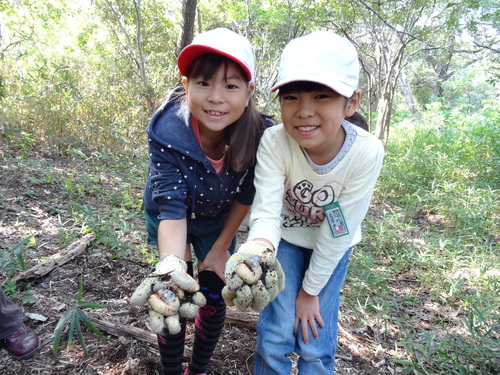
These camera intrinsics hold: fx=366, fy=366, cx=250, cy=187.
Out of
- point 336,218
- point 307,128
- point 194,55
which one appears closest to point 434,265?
point 336,218

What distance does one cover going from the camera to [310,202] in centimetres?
141

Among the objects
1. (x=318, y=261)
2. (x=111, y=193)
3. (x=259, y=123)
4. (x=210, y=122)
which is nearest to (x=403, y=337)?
(x=318, y=261)

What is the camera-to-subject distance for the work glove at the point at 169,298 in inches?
40.4

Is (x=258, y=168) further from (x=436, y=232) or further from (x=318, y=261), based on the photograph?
(x=436, y=232)

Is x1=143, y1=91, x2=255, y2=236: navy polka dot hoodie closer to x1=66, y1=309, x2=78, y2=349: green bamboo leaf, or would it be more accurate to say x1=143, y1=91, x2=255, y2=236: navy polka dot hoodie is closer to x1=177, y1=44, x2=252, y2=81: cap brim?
x1=177, y1=44, x2=252, y2=81: cap brim

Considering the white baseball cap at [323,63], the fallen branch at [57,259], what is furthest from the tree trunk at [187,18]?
the white baseball cap at [323,63]

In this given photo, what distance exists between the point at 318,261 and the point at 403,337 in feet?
3.57

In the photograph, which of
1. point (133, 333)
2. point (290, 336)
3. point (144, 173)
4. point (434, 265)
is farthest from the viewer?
point (144, 173)

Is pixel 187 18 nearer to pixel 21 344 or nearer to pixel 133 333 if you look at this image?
pixel 133 333

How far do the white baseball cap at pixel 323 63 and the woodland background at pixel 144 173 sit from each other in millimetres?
1493

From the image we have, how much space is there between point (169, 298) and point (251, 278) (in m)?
0.24

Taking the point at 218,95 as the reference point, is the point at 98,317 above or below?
below

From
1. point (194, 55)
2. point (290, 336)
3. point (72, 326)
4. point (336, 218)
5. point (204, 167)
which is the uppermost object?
point (194, 55)

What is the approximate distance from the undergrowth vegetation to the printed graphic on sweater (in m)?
1.04
